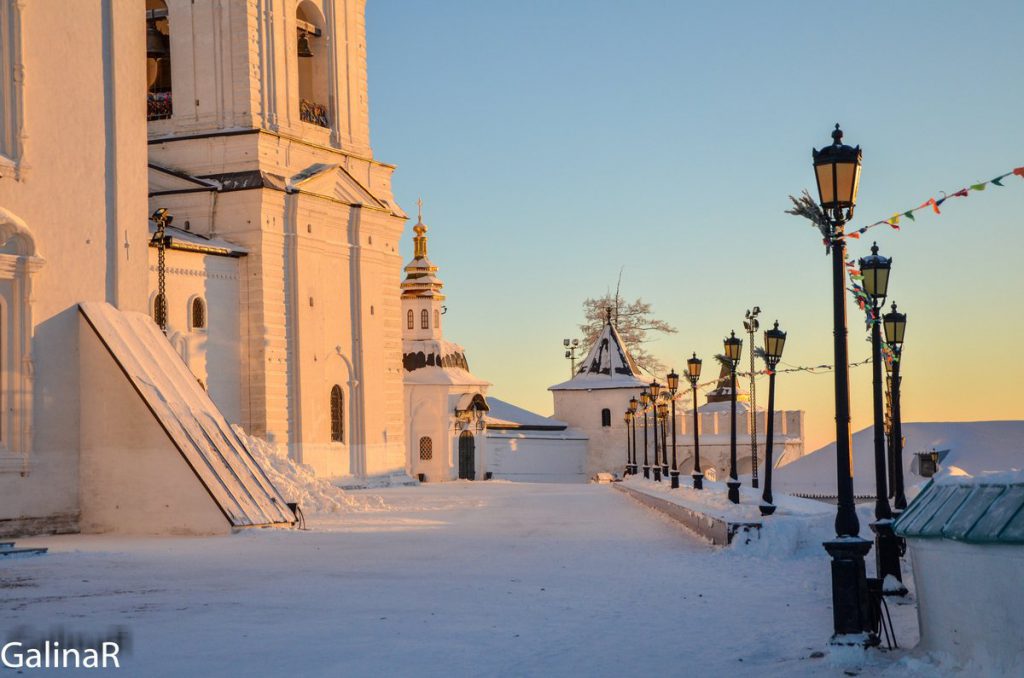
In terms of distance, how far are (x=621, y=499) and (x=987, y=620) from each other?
91.5 ft

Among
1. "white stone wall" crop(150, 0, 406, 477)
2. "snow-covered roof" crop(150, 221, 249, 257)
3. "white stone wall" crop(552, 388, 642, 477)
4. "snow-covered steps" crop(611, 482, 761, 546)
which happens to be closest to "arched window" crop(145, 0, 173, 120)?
"white stone wall" crop(150, 0, 406, 477)

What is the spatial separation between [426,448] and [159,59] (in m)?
22.6

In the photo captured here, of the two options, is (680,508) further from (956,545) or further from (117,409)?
(956,545)

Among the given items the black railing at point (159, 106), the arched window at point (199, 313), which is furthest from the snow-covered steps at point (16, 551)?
the black railing at point (159, 106)

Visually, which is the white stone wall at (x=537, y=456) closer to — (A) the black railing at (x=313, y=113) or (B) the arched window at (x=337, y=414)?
(B) the arched window at (x=337, y=414)

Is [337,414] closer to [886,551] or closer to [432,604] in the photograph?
[432,604]

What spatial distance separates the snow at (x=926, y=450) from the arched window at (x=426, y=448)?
16995mm

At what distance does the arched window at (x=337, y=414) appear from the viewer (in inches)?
1777

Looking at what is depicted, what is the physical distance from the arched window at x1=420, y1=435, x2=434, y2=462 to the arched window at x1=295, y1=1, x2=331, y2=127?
18221 millimetres

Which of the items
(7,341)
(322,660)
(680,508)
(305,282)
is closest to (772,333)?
(680,508)

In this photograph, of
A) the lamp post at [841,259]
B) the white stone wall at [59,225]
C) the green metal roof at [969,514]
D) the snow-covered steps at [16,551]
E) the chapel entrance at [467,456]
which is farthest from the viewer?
the chapel entrance at [467,456]

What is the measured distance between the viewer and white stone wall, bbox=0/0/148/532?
20406 mm

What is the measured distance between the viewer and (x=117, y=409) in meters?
20.9

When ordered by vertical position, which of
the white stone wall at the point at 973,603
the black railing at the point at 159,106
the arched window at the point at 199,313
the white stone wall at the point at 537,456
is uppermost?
the black railing at the point at 159,106
